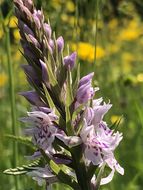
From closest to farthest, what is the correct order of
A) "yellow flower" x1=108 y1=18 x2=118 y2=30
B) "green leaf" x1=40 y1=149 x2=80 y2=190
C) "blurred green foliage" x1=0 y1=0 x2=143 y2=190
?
"green leaf" x1=40 y1=149 x2=80 y2=190 < "blurred green foliage" x1=0 y1=0 x2=143 y2=190 < "yellow flower" x1=108 y1=18 x2=118 y2=30

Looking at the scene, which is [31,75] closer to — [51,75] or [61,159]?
[51,75]

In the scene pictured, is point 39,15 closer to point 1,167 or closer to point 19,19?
point 19,19

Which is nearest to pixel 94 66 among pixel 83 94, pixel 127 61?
pixel 83 94

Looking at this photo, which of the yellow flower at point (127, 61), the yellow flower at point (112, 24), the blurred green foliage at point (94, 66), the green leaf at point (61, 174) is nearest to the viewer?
the green leaf at point (61, 174)

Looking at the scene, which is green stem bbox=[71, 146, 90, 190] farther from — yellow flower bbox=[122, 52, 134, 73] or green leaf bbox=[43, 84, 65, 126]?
yellow flower bbox=[122, 52, 134, 73]

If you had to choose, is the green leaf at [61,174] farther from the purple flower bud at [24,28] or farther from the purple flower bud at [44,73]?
the purple flower bud at [24,28]

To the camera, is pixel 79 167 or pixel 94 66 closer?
pixel 79 167

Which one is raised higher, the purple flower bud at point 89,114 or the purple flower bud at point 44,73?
the purple flower bud at point 44,73

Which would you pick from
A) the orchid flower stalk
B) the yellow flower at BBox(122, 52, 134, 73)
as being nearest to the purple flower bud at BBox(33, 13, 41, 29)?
the orchid flower stalk

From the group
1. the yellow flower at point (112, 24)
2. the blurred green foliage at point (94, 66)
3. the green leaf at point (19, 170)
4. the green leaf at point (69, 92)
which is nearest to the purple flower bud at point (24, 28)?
the green leaf at point (69, 92)
